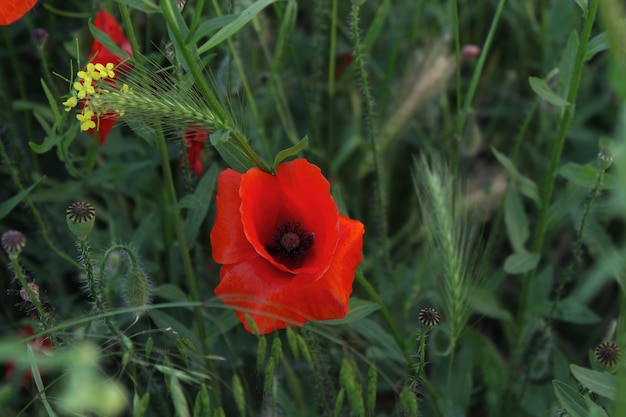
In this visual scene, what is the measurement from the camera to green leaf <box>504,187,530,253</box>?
1646 mm

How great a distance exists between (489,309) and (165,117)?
2.98ft

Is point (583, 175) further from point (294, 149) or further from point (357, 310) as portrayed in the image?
point (294, 149)

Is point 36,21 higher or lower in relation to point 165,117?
higher

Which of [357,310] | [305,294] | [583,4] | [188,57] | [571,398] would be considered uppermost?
[188,57]

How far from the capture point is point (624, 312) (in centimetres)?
103

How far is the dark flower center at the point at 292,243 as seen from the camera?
1338mm

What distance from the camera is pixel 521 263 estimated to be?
1.56m

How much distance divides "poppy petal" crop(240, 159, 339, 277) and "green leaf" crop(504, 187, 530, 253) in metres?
0.54

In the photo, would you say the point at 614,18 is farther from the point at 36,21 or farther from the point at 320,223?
the point at 36,21

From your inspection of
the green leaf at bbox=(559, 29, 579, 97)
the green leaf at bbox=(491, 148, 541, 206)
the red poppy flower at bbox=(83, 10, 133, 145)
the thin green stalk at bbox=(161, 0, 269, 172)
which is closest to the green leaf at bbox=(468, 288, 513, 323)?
the green leaf at bbox=(491, 148, 541, 206)

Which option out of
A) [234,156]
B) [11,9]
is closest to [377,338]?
[234,156]

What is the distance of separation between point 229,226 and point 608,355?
1.95ft

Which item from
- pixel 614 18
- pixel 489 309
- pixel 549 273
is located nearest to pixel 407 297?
pixel 489 309

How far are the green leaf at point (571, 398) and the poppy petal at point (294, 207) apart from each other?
0.40 metres
